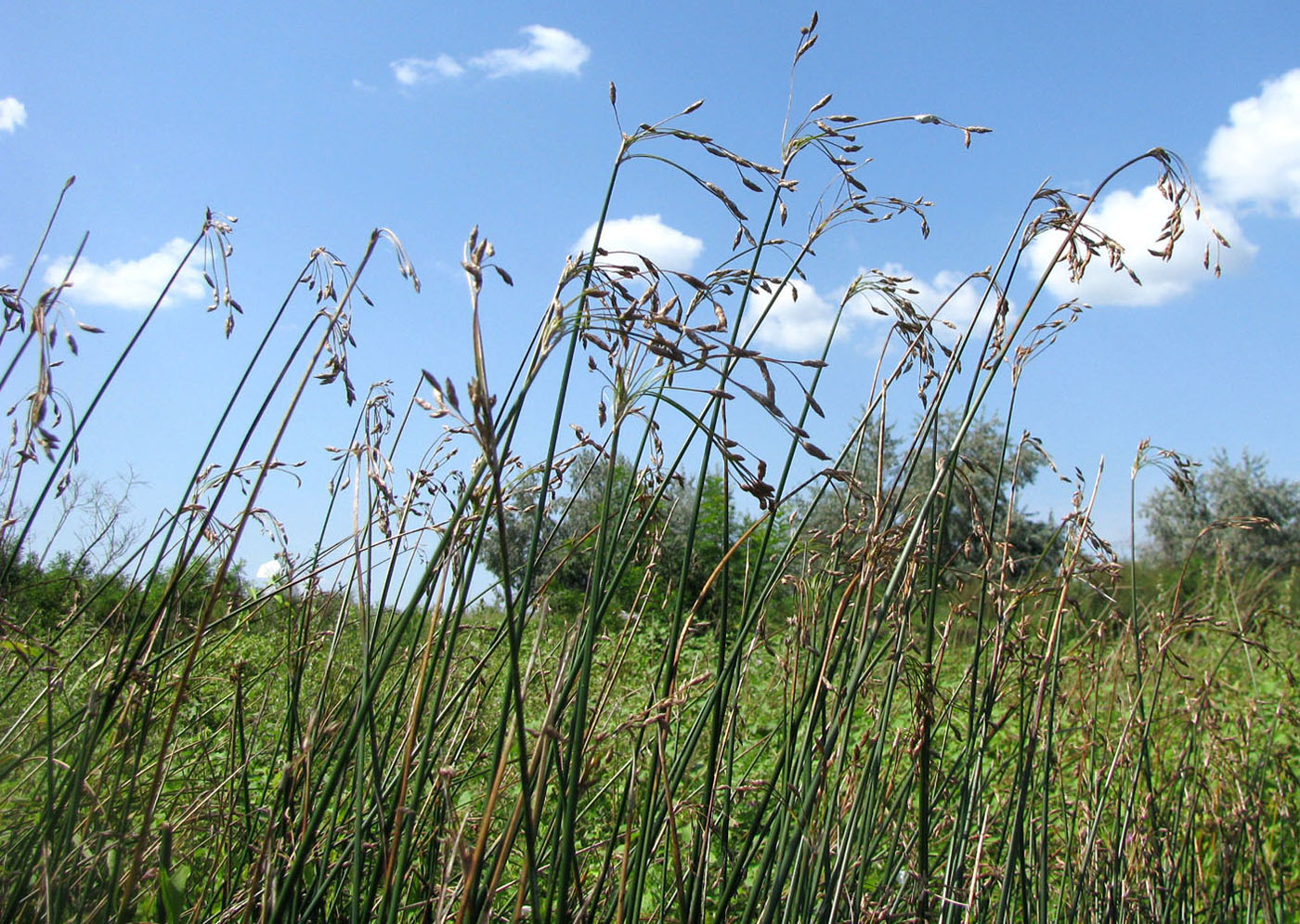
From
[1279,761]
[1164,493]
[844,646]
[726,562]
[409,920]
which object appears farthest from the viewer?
[1164,493]

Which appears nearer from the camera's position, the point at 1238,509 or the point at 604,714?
the point at 604,714

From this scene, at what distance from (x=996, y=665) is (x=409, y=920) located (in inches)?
48.3

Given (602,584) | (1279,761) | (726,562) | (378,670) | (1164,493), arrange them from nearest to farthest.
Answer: (378,670)
(602,584)
(726,562)
(1279,761)
(1164,493)

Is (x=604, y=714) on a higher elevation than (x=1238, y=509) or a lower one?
lower

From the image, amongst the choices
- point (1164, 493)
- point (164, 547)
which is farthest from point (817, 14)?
point (1164, 493)

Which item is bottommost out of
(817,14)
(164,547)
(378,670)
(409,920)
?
(409,920)

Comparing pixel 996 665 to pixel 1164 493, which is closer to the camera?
pixel 996 665

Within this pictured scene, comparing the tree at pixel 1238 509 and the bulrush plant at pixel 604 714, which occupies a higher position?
the tree at pixel 1238 509

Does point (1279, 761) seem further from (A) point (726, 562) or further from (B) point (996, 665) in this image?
(A) point (726, 562)

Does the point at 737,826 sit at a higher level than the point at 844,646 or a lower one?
lower

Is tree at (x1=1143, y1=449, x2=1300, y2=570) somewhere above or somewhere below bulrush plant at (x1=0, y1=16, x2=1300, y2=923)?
above

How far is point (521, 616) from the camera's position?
100 cm

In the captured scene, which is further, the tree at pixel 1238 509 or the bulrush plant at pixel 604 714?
the tree at pixel 1238 509

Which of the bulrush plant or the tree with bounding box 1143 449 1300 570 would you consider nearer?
the bulrush plant
